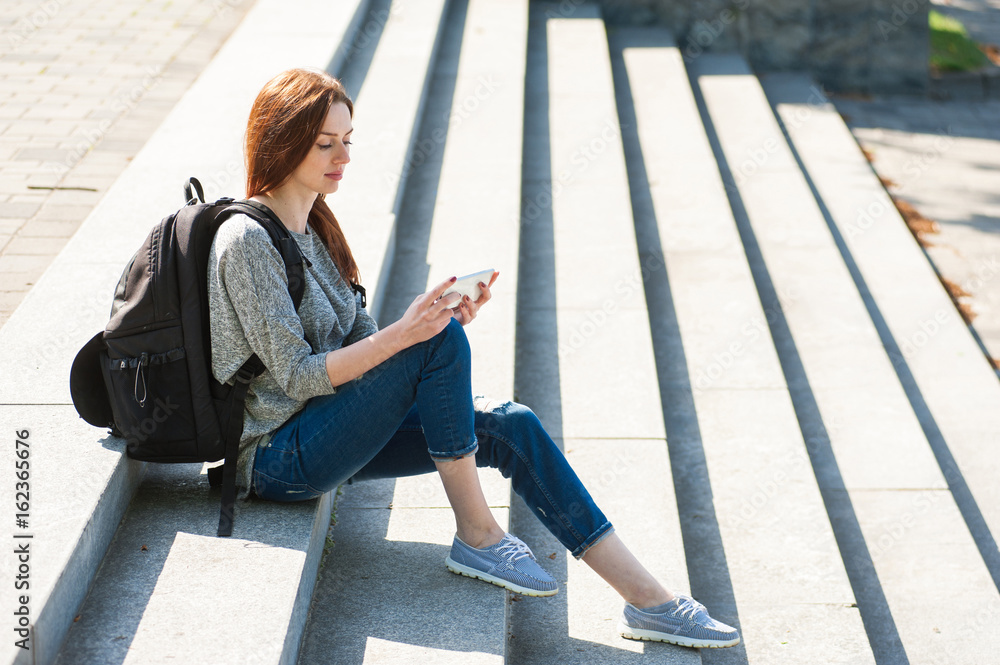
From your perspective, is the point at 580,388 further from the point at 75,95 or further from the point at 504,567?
the point at 75,95

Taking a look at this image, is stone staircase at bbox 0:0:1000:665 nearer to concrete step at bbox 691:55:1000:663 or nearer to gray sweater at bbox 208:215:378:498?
concrete step at bbox 691:55:1000:663

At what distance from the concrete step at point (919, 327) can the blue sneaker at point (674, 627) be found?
1729 mm

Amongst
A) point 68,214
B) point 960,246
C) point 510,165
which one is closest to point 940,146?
point 960,246

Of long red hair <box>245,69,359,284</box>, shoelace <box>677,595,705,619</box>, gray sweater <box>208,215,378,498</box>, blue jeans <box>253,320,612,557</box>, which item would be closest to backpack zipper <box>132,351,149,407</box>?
gray sweater <box>208,215,378,498</box>

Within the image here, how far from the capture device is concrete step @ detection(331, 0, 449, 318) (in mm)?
4316

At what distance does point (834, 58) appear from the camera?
957 centimetres

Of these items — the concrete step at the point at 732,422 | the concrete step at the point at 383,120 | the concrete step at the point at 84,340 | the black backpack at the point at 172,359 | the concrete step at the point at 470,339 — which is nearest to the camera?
the concrete step at the point at 84,340

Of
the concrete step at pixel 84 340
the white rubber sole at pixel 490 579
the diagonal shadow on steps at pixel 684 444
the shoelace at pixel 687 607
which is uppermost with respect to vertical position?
the concrete step at pixel 84 340

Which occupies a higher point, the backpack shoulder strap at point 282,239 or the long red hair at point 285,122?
the long red hair at point 285,122

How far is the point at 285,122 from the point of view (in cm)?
251

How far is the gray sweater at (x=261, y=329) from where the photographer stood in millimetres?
2393

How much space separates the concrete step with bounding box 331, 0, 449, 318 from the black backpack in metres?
1.32

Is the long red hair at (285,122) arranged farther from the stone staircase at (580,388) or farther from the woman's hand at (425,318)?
the stone staircase at (580,388)

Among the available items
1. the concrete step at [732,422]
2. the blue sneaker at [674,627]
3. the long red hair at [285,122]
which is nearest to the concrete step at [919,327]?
the concrete step at [732,422]
